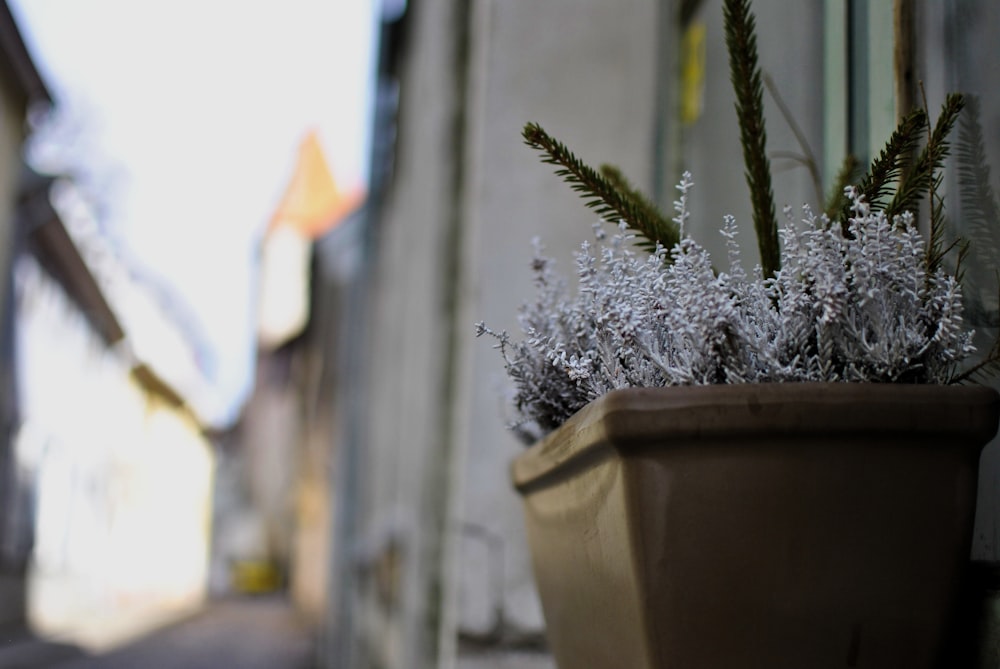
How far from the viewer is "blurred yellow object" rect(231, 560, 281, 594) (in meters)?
22.6

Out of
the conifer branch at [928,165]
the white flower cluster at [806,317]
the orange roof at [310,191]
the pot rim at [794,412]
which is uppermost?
the orange roof at [310,191]

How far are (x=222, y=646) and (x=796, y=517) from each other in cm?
1039

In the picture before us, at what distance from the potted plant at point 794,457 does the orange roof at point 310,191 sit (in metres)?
27.4

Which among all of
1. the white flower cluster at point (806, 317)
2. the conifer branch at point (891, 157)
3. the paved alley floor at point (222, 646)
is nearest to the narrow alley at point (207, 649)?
the paved alley floor at point (222, 646)

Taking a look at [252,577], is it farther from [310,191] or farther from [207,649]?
[207,649]

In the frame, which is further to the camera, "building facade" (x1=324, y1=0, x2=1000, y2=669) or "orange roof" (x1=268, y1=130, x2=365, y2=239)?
"orange roof" (x1=268, y1=130, x2=365, y2=239)

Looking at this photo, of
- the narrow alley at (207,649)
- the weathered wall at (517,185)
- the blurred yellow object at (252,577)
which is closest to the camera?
the weathered wall at (517,185)

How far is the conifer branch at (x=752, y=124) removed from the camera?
1.11m

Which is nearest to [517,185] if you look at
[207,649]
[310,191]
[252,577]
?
[207,649]

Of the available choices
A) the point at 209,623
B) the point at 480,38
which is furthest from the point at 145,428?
the point at 480,38

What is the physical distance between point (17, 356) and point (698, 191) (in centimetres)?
713

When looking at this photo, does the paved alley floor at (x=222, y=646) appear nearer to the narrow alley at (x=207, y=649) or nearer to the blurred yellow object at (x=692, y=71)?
the narrow alley at (x=207, y=649)

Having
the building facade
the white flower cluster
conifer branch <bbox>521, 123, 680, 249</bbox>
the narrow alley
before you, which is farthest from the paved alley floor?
the white flower cluster

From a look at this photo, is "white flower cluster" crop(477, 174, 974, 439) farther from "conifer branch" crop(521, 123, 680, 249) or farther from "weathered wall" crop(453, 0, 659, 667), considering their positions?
"weathered wall" crop(453, 0, 659, 667)
